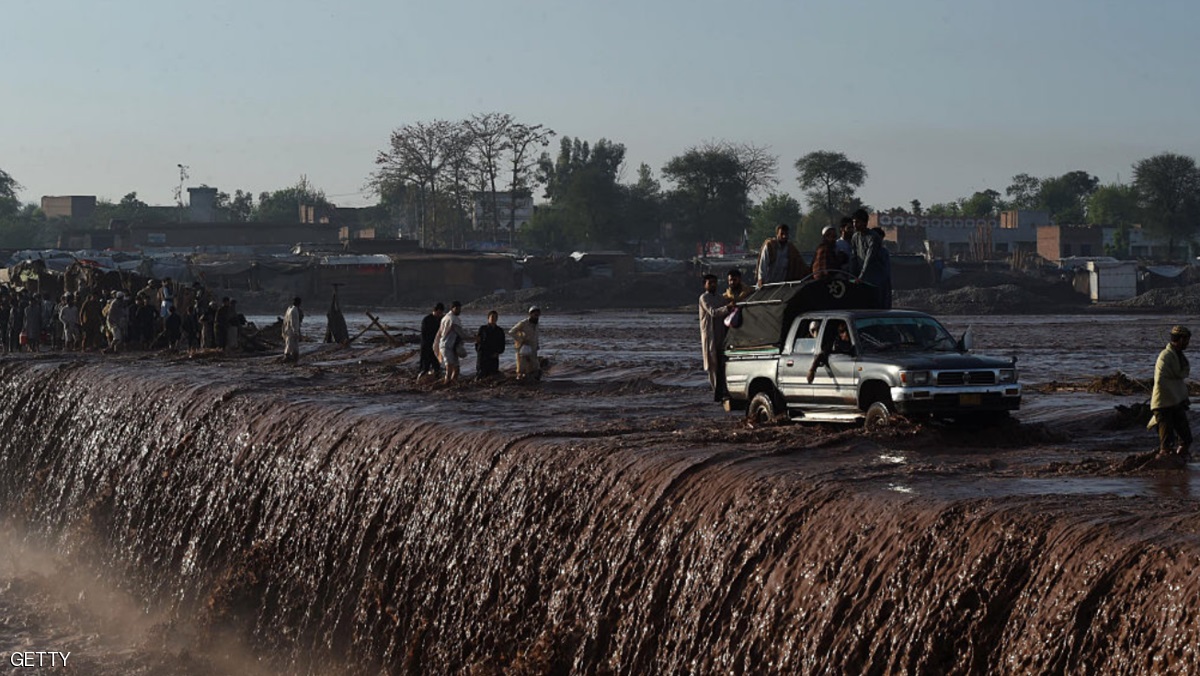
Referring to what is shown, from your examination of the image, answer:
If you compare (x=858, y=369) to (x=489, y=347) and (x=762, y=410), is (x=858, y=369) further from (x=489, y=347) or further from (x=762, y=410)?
(x=489, y=347)

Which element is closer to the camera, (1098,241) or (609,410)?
(609,410)

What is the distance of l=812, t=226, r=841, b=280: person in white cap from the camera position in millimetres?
15766

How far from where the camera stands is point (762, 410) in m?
15.6

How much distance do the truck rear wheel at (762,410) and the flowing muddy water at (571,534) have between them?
183 millimetres

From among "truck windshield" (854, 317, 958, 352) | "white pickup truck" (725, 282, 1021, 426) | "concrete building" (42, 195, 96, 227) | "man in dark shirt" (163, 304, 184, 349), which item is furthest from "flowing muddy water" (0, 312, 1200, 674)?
"concrete building" (42, 195, 96, 227)

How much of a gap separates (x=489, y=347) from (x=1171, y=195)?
304ft

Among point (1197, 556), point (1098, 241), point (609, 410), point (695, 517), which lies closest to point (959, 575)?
point (1197, 556)

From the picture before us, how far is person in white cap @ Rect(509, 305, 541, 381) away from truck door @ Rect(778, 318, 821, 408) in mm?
8681

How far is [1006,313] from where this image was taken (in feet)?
219

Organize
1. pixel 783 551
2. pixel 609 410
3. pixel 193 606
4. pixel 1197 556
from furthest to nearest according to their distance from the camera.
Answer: pixel 609 410 → pixel 193 606 → pixel 783 551 → pixel 1197 556

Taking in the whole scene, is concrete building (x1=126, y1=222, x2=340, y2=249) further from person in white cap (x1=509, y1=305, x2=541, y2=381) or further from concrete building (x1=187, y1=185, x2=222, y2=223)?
person in white cap (x1=509, y1=305, x2=541, y2=381)

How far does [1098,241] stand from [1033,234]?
9076 mm

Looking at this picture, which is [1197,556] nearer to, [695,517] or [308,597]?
[695,517]

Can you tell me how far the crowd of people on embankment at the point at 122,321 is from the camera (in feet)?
113
